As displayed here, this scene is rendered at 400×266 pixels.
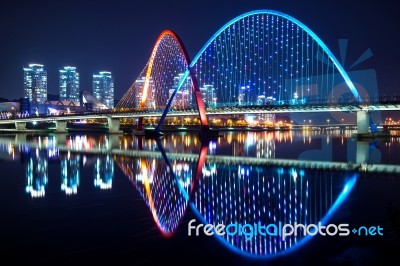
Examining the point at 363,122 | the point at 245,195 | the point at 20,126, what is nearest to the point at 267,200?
the point at 245,195

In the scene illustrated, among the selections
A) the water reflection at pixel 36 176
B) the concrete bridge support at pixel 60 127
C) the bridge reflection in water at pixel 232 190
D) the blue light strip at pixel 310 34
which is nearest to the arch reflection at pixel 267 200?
the bridge reflection in water at pixel 232 190

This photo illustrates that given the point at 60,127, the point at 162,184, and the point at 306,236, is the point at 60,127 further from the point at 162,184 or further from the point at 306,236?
the point at 306,236

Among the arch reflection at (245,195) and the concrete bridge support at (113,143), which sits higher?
the concrete bridge support at (113,143)

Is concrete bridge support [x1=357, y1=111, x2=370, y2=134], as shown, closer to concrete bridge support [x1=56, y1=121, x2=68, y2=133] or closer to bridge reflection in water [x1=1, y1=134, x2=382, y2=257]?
bridge reflection in water [x1=1, y1=134, x2=382, y2=257]

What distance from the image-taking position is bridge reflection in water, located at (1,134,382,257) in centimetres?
1101

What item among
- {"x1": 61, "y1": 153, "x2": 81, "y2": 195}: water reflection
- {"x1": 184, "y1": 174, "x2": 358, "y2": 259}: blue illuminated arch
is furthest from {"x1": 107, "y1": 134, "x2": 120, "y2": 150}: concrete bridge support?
{"x1": 184, "y1": 174, "x2": 358, "y2": 259}: blue illuminated arch

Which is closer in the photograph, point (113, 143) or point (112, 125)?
point (113, 143)

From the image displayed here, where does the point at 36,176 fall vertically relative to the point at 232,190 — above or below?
above

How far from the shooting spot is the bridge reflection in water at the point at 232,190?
36.1 feet

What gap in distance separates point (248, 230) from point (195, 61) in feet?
161

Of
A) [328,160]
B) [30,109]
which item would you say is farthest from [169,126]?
[328,160]

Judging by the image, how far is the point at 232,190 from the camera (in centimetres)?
1599

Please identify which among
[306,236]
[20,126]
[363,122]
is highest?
[363,122]

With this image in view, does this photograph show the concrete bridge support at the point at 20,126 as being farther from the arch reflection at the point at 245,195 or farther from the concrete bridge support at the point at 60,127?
the arch reflection at the point at 245,195
